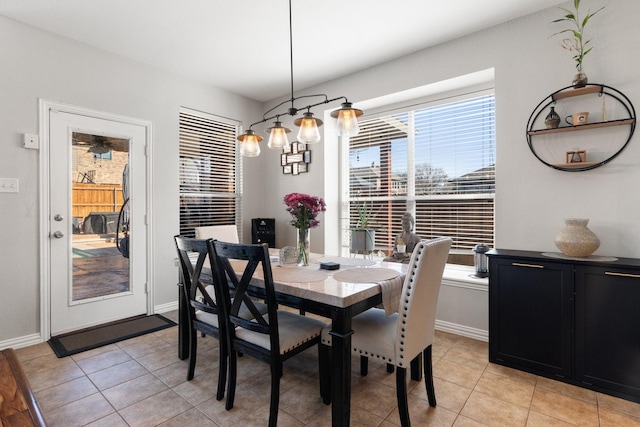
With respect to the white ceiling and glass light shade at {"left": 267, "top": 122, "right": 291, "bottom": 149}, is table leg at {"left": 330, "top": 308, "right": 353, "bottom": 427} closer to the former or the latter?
glass light shade at {"left": 267, "top": 122, "right": 291, "bottom": 149}

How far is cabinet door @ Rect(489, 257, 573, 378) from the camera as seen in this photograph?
2.11 metres

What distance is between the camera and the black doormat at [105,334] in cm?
264

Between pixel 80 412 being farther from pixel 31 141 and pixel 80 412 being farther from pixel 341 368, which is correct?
pixel 31 141

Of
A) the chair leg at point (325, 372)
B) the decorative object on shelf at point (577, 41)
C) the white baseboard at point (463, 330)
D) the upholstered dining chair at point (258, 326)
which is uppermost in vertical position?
the decorative object on shelf at point (577, 41)

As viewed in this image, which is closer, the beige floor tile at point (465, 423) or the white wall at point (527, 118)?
the beige floor tile at point (465, 423)

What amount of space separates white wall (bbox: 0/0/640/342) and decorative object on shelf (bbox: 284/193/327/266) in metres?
1.57

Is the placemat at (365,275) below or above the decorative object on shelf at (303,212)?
below

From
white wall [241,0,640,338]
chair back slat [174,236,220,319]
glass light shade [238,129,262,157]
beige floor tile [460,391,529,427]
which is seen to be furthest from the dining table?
white wall [241,0,640,338]

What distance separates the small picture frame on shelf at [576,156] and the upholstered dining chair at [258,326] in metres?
2.15

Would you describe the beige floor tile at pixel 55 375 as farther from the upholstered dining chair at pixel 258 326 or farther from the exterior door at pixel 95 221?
the upholstered dining chair at pixel 258 326

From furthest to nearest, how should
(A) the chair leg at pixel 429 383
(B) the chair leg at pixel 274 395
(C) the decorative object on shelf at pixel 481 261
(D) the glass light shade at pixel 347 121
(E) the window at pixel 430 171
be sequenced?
(E) the window at pixel 430 171 → (C) the decorative object on shelf at pixel 481 261 → (D) the glass light shade at pixel 347 121 → (A) the chair leg at pixel 429 383 → (B) the chair leg at pixel 274 395

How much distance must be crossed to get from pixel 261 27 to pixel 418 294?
248cm

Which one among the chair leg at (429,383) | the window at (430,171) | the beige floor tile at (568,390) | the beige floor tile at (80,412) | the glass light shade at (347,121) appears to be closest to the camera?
the beige floor tile at (80,412)

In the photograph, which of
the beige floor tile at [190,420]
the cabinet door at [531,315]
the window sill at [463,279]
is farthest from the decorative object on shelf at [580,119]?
the beige floor tile at [190,420]
